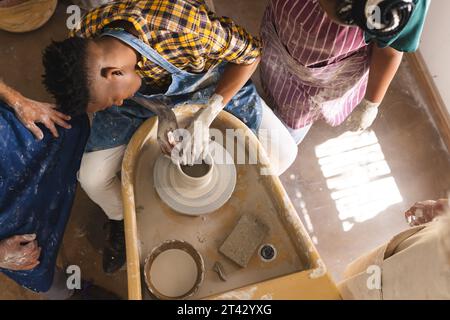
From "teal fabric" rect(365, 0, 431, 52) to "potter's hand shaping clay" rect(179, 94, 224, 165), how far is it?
0.49 metres

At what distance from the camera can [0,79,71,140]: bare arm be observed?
122 centimetres

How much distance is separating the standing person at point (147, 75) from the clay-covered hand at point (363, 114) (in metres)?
0.29

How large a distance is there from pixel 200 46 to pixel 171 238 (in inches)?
22.1

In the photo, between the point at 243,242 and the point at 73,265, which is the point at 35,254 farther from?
the point at 243,242

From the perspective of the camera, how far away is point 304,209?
77.2 inches

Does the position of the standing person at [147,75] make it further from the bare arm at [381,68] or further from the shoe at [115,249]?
the bare arm at [381,68]

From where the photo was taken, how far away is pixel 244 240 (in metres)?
1.08

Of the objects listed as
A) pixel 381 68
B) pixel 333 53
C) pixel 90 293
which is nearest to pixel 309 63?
pixel 333 53

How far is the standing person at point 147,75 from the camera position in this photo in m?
1.08

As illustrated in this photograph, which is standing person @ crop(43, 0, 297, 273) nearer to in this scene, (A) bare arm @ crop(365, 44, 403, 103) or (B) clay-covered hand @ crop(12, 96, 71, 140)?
(B) clay-covered hand @ crop(12, 96, 71, 140)

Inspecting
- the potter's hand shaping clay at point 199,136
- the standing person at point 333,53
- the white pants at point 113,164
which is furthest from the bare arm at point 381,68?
the potter's hand shaping clay at point 199,136

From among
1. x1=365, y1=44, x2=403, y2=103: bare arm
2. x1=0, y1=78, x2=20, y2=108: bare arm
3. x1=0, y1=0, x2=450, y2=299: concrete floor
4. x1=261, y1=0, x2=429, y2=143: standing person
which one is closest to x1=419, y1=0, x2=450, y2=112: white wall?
x1=0, y1=0, x2=450, y2=299: concrete floor

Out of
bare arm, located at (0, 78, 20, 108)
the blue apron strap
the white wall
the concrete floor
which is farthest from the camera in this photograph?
the white wall

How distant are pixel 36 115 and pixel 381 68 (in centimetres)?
109
